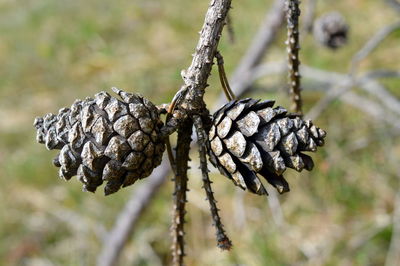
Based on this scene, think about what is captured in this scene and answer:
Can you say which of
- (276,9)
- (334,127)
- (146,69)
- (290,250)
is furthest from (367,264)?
(146,69)

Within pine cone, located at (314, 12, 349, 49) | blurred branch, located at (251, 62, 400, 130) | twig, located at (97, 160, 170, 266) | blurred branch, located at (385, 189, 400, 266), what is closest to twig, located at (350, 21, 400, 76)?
blurred branch, located at (251, 62, 400, 130)

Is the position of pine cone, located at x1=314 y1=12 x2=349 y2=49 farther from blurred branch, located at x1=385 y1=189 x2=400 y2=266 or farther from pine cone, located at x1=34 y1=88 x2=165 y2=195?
pine cone, located at x1=34 y1=88 x2=165 y2=195

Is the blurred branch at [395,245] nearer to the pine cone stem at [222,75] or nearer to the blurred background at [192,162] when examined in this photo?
the blurred background at [192,162]

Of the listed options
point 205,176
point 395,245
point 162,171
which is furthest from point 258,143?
point 395,245

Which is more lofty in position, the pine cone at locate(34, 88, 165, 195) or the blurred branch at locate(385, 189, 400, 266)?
the blurred branch at locate(385, 189, 400, 266)

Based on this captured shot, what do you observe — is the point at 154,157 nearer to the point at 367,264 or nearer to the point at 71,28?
the point at 367,264

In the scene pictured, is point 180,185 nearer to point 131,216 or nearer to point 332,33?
point 131,216

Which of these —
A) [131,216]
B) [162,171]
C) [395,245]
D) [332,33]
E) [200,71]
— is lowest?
[200,71]

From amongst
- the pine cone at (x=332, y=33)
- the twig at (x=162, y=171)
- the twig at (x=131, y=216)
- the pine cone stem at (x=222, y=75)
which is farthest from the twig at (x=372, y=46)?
the pine cone stem at (x=222, y=75)
